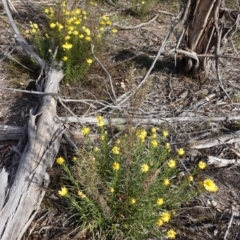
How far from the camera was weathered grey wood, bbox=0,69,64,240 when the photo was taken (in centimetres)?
221

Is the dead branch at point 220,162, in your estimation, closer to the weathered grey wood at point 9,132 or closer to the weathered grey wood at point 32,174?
the weathered grey wood at point 32,174

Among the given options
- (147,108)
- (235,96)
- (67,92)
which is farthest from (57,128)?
(235,96)

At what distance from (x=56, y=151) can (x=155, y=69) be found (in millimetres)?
1792

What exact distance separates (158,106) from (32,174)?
5.04 feet

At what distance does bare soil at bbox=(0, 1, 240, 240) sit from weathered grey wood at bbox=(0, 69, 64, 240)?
0.32 feet

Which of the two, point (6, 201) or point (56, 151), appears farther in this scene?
point (56, 151)

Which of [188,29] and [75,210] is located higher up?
[188,29]

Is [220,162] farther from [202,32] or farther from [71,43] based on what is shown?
[71,43]

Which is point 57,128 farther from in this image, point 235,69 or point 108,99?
point 235,69

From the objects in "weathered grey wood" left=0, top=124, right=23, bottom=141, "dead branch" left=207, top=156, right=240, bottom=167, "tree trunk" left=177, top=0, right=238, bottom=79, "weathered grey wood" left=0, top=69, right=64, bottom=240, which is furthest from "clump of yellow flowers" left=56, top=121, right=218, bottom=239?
"tree trunk" left=177, top=0, right=238, bottom=79

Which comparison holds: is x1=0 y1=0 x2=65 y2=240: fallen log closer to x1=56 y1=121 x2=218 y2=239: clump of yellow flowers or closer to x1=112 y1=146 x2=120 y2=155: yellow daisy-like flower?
x1=56 y1=121 x2=218 y2=239: clump of yellow flowers

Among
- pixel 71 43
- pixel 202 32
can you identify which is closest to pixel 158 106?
pixel 202 32

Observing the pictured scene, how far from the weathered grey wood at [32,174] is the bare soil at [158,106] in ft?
0.32

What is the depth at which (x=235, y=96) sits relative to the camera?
360cm
